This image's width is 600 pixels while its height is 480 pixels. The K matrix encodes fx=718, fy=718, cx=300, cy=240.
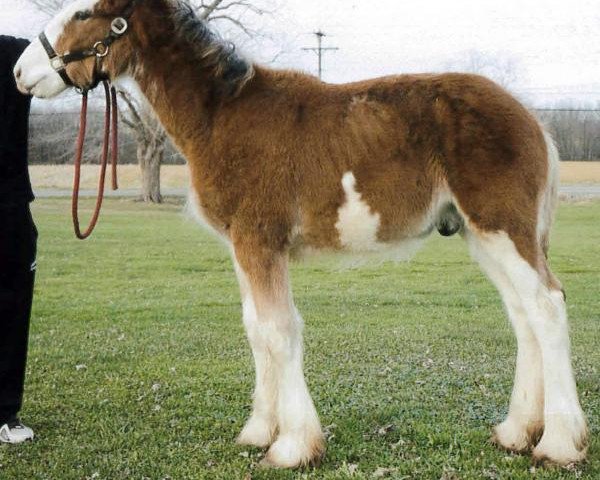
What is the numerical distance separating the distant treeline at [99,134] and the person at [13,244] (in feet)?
113

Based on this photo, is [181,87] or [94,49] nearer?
[94,49]

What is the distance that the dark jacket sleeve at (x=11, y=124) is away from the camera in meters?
4.84

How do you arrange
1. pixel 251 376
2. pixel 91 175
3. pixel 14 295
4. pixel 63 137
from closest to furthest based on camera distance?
pixel 14 295, pixel 251 376, pixel 63 137, pixel 91 175

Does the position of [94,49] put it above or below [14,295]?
above

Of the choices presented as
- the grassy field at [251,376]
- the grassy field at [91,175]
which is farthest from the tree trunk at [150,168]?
the grassy field at [251,376]

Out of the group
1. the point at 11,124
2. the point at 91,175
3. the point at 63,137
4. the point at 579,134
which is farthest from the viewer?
the point at 91,175

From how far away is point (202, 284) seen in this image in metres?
13.6

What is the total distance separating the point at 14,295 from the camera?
510cm

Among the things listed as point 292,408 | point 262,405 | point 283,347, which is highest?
point 283,347

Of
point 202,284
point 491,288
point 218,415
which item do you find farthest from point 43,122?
point 218,415

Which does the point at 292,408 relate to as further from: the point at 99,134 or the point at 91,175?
the point at 91,175

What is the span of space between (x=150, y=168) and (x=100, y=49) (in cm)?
3343

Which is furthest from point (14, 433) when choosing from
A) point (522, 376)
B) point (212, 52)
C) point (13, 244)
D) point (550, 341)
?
point (550, 341)

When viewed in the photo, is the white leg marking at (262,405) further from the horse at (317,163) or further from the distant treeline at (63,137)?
the distant treeline at (63,137)
